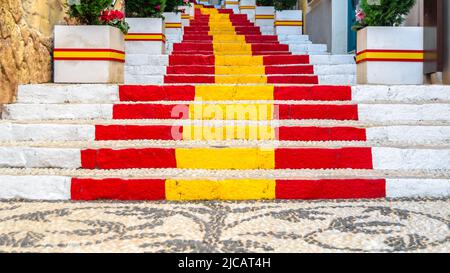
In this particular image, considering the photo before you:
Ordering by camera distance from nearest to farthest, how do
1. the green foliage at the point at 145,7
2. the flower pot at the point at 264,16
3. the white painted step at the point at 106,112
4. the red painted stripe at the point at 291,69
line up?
the white painted step at the point at 106,112 < the red painted stripe at the point at 291,69 < the green foliage at the point at 145,7 < the flower pot at the point at 264,16

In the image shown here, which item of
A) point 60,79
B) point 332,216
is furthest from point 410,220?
point 60,79

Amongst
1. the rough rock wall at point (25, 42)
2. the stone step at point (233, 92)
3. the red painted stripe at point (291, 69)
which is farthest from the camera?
the red painted stripe at point (291, 69)

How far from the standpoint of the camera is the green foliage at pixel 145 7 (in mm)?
5891

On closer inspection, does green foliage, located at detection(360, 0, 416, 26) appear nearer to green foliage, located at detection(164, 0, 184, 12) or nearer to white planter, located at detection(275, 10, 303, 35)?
white planter, located at detection(275, 10, 303, 35)

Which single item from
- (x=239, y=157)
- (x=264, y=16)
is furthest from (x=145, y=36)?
(x=264, y=16)

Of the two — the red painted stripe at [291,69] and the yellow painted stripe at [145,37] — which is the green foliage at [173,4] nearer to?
the yellow painted stripe at [145,37]

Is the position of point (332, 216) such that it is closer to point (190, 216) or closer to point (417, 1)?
point (190, 216)

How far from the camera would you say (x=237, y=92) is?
12.8ft

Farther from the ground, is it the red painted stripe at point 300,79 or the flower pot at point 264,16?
the flower pot at point 264,16

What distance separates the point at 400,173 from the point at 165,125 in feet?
4.92

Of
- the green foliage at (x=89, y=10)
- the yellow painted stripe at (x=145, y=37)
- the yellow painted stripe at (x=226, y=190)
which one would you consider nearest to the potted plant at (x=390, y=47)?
the yellow painted stripe at (x=226, y=190)

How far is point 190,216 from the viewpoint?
7.17 ft

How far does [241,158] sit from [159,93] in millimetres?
1263

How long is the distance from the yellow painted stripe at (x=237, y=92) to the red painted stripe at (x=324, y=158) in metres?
1.13
